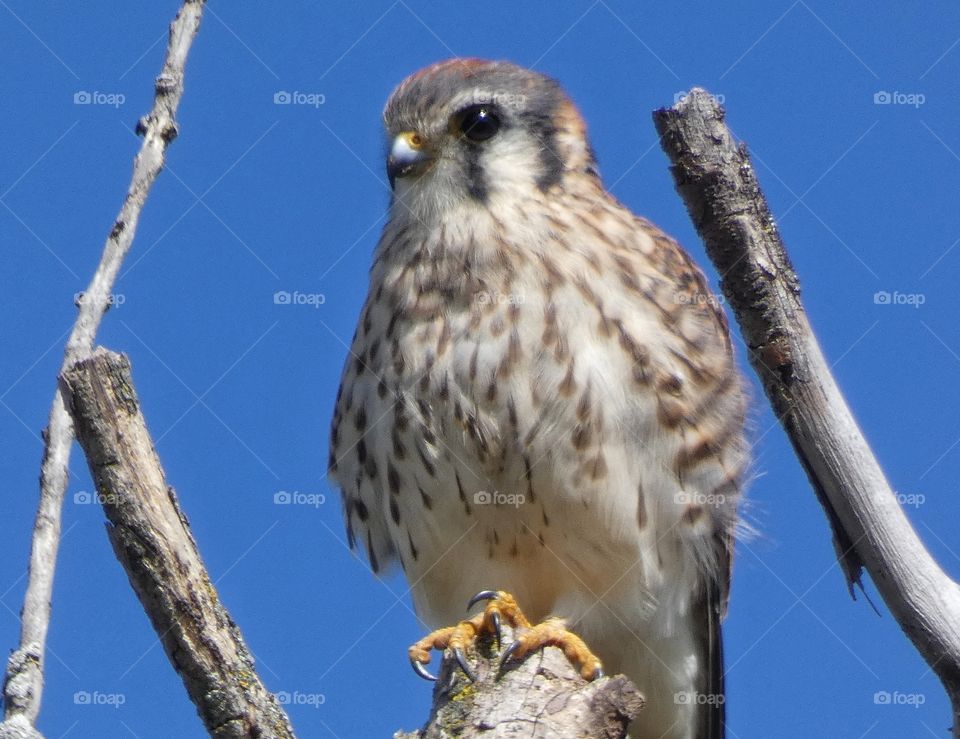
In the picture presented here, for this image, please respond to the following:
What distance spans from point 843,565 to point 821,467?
216 millimetres

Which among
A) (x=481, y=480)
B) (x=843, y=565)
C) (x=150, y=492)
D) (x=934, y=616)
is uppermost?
(x=481, y=480)

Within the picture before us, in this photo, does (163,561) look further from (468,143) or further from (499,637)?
(468,143)

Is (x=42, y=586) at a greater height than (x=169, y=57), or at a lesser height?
lesser

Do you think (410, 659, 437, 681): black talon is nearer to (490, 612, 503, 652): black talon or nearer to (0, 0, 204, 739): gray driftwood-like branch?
(490, 612, 503, 652): black talon

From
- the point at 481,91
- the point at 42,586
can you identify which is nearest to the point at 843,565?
the point at 42,586

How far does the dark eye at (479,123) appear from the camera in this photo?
4.27 m

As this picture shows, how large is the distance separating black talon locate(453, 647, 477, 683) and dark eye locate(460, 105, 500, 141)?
6.25 feet

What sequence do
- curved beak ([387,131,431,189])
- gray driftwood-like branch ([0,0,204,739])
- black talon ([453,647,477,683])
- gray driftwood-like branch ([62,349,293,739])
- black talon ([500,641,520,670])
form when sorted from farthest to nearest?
curved beak ([387,131,431,189]), black talon ([500,641,520,670]), black talon ([453,647,477,683]), gray driftwood-like branch ([62,349,293,739]), gray driftwood-like branch ([0,0,204,739])

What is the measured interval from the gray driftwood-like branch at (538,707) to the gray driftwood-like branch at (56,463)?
2.46 ft

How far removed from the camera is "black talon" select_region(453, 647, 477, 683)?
284 centimetres

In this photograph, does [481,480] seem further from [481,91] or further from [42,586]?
[42,586]

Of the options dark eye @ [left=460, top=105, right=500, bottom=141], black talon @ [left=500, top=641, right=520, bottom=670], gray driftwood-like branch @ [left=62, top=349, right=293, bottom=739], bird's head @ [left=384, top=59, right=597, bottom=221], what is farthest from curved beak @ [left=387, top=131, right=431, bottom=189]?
gray driftwood-like branch @ [left=62, top=349, right=293, bottom=739]

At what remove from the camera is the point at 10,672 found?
2252 mm

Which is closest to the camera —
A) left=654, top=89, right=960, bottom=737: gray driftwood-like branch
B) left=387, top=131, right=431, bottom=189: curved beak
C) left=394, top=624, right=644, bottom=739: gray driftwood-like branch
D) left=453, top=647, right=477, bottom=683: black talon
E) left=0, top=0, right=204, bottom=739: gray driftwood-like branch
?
left=0, top=0, right=204, bottom=739: gray driftwood-like branch
